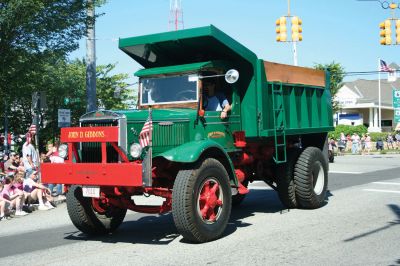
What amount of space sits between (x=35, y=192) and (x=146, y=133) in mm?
6045

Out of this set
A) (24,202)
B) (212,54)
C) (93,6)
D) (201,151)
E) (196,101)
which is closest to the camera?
(201,151)

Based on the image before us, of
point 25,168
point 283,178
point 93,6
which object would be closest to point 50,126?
point 93,6

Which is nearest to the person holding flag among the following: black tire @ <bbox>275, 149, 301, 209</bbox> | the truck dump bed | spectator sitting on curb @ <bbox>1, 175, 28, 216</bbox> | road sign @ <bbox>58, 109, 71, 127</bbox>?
the truck dump bed

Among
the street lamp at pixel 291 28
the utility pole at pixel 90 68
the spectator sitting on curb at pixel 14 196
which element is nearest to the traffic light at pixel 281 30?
the street lamp at pixel 291 28

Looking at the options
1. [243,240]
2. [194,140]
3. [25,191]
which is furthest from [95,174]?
[25,191]

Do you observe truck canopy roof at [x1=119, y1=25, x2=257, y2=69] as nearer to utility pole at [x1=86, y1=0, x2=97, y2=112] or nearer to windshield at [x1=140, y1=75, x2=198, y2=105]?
windshield at [x1=140, y1=75, x2=198, y2=105]

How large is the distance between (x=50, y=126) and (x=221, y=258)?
21.7m

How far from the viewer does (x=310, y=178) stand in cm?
1025

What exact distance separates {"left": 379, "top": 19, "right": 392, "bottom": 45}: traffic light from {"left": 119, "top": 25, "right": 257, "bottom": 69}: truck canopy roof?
1664cm

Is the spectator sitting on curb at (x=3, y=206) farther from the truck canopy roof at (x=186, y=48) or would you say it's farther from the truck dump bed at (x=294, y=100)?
the truck dump bed at (x=294, y=100)

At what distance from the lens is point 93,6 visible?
16828 mm

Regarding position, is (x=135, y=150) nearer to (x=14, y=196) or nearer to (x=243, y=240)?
(x=243, y=240)

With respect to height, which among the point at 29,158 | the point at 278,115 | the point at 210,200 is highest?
the point at 278,115

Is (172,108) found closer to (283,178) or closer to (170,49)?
(170,49)
